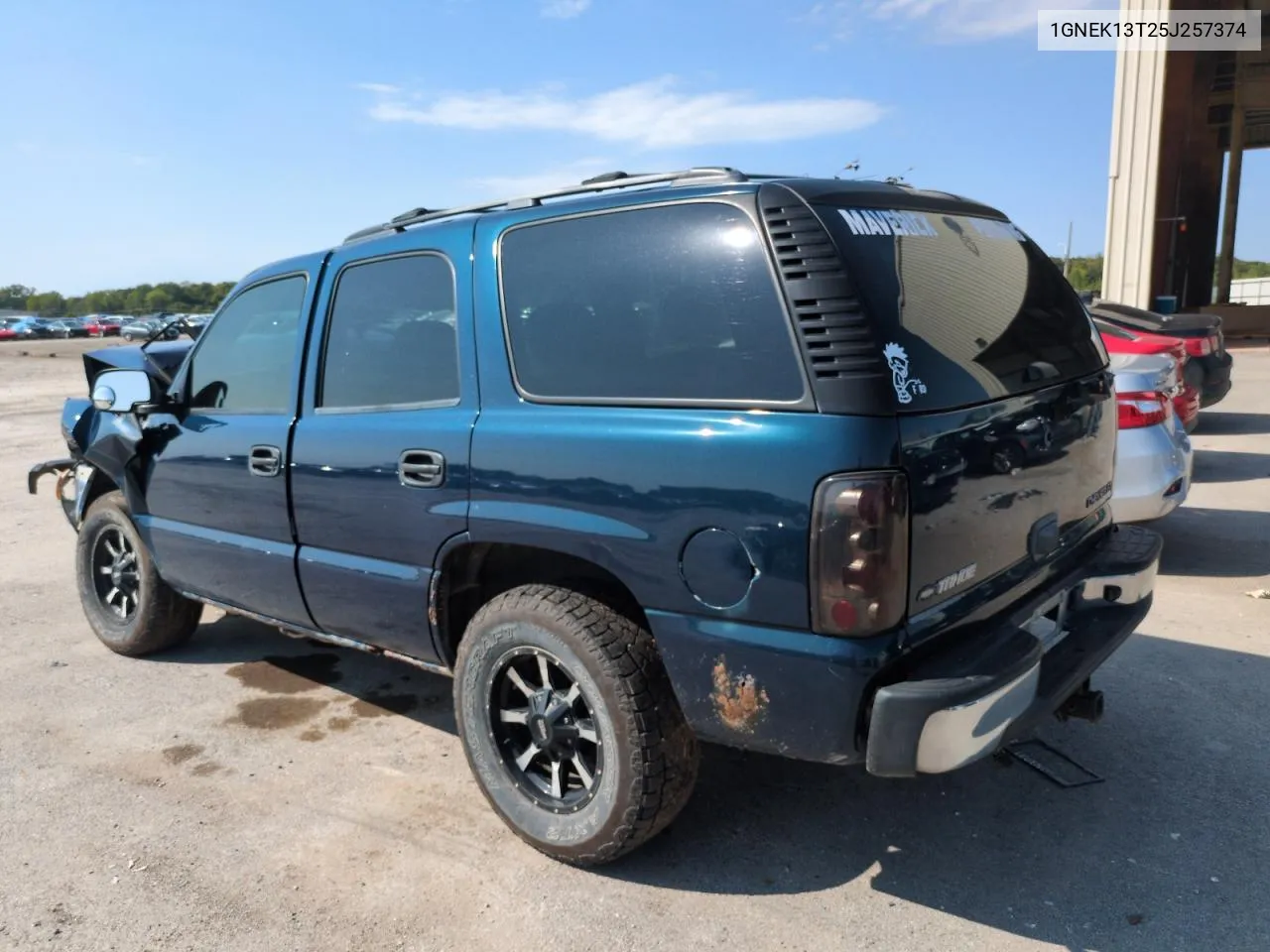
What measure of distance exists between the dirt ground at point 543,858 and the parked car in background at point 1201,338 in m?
6.42

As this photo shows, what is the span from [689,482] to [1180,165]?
27889 mm

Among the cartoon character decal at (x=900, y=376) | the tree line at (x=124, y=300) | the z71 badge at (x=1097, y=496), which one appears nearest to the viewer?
the cartoon character decal at (x=900, y=376)

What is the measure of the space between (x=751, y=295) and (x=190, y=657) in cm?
378

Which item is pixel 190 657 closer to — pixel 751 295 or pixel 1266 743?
pixel 751 295

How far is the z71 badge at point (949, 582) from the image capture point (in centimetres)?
247

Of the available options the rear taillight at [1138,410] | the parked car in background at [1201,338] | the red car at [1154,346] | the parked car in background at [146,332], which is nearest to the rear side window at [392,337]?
the parked car in background at [146,332]

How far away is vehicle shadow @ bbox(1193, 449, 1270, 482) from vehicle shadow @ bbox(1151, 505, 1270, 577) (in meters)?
1.42

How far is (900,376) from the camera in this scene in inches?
95.8

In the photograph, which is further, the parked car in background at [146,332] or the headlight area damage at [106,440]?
the parked car in background at [146,332]

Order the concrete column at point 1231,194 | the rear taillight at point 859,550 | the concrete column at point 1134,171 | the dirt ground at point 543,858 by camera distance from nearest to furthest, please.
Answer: the rear taillight at point 859,550 → the dirt ground at point 543,858 → the concrete column at point 1134,171 → the concrete column at point 1231,194

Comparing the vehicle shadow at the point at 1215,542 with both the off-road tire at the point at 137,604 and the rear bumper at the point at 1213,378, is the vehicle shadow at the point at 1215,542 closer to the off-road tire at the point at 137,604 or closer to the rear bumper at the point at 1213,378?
the rear bumper at the point at 1213,378

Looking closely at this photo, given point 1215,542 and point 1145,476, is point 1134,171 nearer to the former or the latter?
point 1215,542

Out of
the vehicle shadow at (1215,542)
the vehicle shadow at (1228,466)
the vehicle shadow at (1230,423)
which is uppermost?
the vehicle shadow at (1215,542)

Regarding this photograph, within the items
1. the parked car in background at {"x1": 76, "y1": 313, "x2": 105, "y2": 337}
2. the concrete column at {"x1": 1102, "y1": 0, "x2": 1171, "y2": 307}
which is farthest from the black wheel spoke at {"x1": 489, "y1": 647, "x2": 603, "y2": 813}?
the parked car in background at {"x1": 76, "y1": 313, "x2": 105, "y2": 337}
